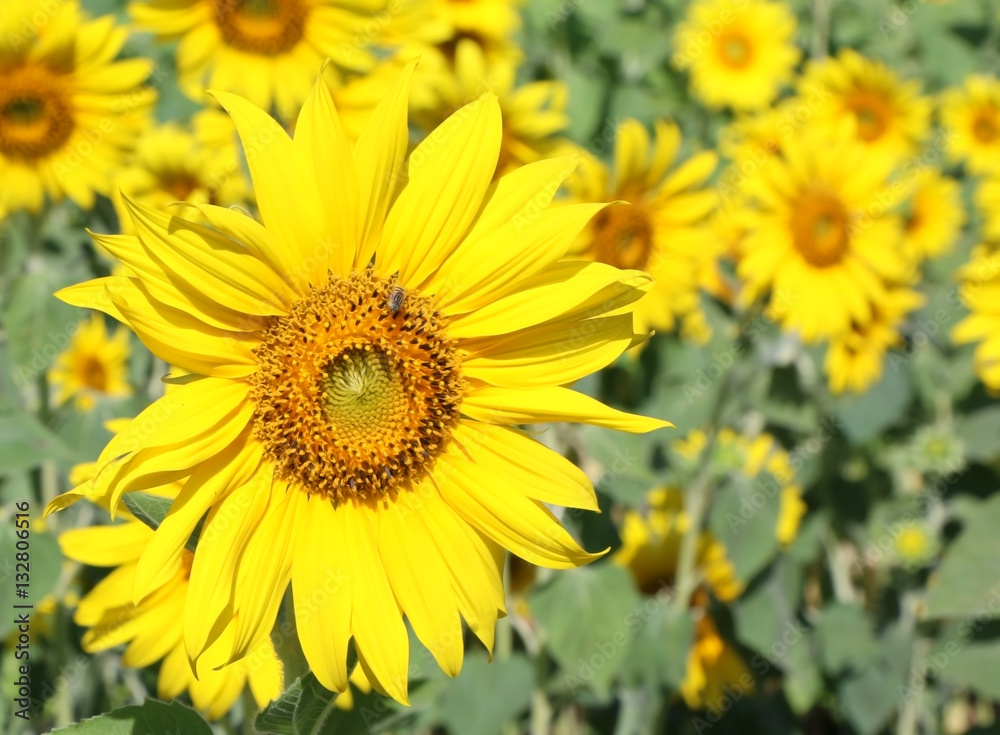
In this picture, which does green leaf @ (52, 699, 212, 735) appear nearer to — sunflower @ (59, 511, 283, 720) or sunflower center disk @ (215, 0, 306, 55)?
sunflower @ (59, 511, 283, 720)

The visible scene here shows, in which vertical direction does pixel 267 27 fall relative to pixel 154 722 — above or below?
above

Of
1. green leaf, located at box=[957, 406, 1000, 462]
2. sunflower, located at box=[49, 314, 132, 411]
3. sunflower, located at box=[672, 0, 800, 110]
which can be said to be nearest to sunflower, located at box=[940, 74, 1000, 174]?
sunflower, located at box=[672, 0, 800, 110]

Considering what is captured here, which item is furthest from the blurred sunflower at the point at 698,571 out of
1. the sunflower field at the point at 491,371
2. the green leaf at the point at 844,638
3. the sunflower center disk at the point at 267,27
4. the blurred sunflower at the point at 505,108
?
the sunflower center disk at the point at 267,27

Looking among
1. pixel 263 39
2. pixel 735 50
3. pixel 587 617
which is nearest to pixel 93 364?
pixel 263 39

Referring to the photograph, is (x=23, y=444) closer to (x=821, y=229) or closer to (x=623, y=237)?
(x=623, y=237)

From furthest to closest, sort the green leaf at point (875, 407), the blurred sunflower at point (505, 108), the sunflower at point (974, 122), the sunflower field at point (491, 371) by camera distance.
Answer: the sunflower at point (974, 122) → the green leaf at point (875, 407) → the blurred sunflower at point (505, 108) → the sunflower field at point (491, 371)

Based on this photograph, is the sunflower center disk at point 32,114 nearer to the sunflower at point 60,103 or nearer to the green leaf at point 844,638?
the sunflower at point 60,103
